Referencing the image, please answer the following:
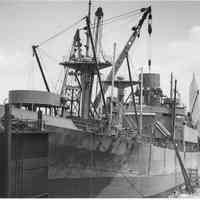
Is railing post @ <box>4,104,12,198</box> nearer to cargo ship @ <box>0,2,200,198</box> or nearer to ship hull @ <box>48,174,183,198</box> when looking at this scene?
cargo ship @ <box>0,2,200,198</box>

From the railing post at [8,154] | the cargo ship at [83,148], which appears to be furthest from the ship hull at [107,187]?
the railing post at [8,154]

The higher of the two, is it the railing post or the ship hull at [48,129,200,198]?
the railing post

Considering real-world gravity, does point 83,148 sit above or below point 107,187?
above

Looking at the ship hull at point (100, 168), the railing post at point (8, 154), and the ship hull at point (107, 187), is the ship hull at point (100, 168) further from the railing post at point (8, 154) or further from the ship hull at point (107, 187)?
the railing post at point (8, 154)

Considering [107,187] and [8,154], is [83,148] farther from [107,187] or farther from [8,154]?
[8,154]

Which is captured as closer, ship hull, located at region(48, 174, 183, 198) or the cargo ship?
the cargo ship

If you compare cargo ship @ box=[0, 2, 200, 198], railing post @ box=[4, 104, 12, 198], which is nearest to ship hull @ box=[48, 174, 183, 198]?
cargo ship @ box=[0, 2, 200, 198]

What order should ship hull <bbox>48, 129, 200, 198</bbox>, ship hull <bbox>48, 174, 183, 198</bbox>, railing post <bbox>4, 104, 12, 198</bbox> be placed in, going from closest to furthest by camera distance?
railing post <bbox>4, 104, 12, 198</bbox> < ship hull <bbox>48, 129, 200, 198</bbox> < ship hull <bbox>48, 174, 183, 198</bbox>

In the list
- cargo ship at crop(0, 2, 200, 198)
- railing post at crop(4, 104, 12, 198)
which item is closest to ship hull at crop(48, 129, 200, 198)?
cargo ship at crop(0, 2, 200, 198)

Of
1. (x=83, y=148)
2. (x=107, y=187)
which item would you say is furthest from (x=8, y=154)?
(x=107, y=187)

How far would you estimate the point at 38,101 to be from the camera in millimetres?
20844

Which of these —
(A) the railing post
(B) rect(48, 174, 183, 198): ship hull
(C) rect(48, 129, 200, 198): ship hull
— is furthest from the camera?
(B) rect(48, 174, 183, 198): ship hull

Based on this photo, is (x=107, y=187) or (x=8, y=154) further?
(x=107, y=187)

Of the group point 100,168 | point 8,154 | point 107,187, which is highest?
point 8,154
